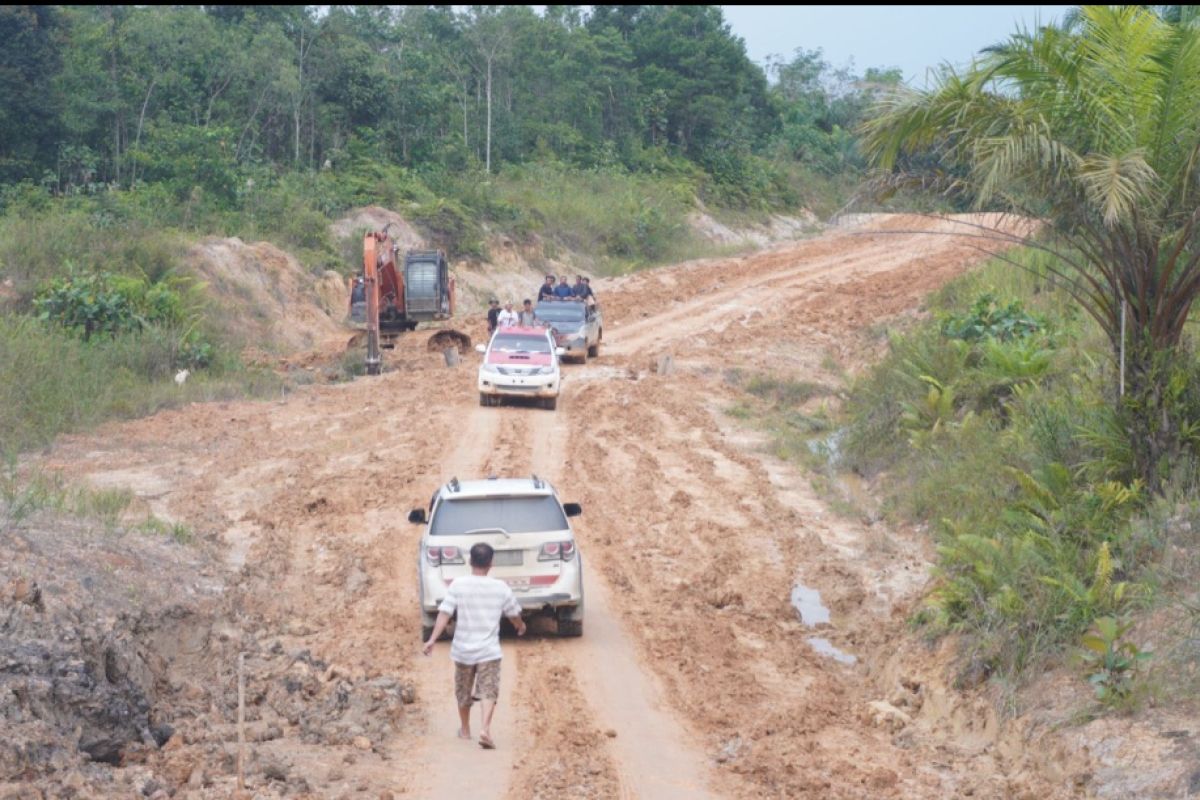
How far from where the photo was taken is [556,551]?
1261cm

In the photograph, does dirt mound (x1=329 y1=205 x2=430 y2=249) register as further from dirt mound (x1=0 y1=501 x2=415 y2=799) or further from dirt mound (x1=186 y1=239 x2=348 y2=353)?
dirt mound (x1=0 y1=501 x2=415 y2=799)

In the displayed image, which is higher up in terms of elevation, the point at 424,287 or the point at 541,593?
the point at 424,287

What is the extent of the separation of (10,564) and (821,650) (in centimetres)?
756

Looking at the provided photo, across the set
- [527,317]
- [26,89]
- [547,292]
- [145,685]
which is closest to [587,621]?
[145,685]

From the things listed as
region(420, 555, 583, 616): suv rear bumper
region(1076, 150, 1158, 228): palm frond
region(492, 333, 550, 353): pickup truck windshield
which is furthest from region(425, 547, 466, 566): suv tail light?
region(492, 333, 550, 353): pickup truck windshield

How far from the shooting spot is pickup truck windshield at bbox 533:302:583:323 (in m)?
31.3

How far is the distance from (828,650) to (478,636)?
4.86m

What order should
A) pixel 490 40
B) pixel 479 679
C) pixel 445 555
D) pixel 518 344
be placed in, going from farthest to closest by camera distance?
pixel 490 40 < pixel 518 344 < pixel 445 555 < pixel 479 679

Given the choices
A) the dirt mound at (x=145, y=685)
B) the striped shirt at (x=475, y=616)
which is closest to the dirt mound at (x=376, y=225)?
the dirt mound at (x=145, y=685)

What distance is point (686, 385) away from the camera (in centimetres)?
2941

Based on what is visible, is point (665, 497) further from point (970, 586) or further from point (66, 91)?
point (66, 91)

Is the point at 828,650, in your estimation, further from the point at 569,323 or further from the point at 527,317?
the point at 569,323

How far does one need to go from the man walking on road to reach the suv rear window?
2.53 metres

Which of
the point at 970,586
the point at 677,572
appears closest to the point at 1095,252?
the point at 970,586
